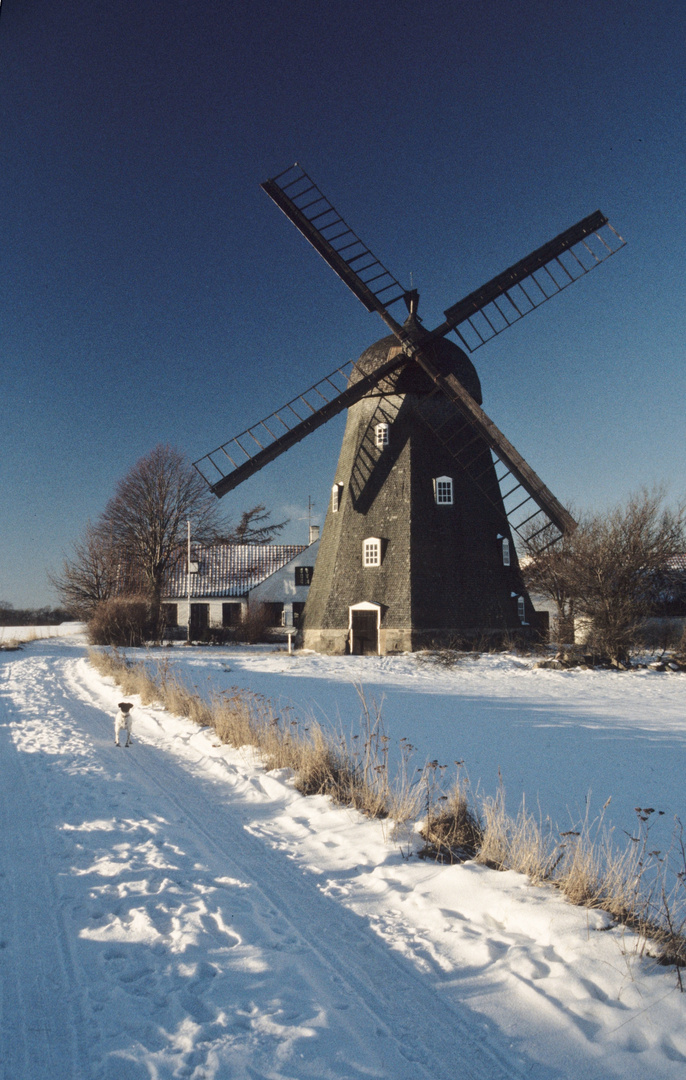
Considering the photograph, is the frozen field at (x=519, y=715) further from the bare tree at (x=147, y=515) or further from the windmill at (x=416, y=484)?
the bare tree at (x=147, y=515)

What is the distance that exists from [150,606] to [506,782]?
2536 centimetres

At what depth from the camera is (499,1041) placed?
2754 mm

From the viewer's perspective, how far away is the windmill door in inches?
832

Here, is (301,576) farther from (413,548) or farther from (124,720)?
(124,720)

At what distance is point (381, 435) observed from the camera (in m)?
21.9

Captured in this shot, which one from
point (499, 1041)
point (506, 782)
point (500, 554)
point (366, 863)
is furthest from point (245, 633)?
point (499, 1041)

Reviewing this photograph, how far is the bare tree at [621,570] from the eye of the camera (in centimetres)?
1789

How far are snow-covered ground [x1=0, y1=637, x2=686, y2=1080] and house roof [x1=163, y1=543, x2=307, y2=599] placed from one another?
30.8 m

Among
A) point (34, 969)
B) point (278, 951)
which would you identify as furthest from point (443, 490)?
point (34, 969)

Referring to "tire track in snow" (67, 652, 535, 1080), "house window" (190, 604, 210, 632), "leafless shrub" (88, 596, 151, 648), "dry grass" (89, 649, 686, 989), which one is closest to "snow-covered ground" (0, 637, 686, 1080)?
"tire track in snow" (67, 652, 535, 1080)

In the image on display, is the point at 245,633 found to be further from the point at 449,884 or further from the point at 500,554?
the point at 449,884

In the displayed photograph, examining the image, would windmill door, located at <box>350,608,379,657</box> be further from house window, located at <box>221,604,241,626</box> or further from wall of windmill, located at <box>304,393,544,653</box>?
house window, located at <box>221,604,241,626</box>

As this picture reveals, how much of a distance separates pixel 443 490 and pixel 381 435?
288 centimetres

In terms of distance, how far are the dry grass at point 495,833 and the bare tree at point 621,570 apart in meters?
11.8
